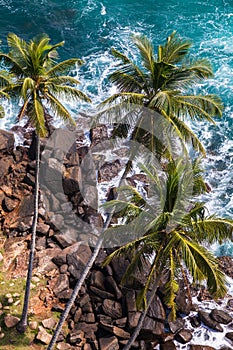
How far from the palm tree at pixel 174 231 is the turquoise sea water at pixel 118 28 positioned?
25.6 meters

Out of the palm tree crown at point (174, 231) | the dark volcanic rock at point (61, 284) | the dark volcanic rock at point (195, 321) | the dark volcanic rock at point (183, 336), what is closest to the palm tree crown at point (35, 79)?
A: the palm tree crown at point (174, 231)

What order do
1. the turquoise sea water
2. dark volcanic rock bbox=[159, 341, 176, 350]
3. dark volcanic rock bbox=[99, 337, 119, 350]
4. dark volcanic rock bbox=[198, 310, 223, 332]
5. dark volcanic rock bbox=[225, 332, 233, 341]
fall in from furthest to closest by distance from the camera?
the turquoise sea water → dark volcanic rock bbox=[198, 310, 223, 332] → dark volcanic rock bbox=[225, 332, 233, 341] → dark volcanic rock bbox=[159, 341, 176, 350] → dark volcanic rock bbox=[99, 337, 119, 350]

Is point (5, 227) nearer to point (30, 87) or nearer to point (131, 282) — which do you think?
point (131, 282)

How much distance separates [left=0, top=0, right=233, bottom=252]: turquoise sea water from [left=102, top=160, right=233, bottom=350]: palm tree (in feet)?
84.0

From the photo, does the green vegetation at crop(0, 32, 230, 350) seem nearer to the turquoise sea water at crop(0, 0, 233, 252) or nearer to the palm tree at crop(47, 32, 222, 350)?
the palm tree at crop(47, 32, 222, 350)

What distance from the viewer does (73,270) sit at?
1120 inches

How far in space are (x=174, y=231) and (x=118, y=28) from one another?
46.0 m

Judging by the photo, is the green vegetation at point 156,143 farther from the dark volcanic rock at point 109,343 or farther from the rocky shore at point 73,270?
the dark volcanic rock at point 109,343

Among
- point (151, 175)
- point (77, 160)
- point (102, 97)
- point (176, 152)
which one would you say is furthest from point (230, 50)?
point (151, 175)

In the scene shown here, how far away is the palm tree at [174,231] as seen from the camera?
1802cm

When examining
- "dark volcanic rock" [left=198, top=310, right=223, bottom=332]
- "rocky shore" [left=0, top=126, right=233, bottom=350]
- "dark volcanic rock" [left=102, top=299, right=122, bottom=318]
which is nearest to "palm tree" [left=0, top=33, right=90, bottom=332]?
"rocky shore" [left=0, top=126, right=233, bottom=350]

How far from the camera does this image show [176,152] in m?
23.1

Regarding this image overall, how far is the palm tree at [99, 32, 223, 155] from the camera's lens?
2100 cm

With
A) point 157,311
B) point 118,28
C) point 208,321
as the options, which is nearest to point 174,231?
point 157,311
